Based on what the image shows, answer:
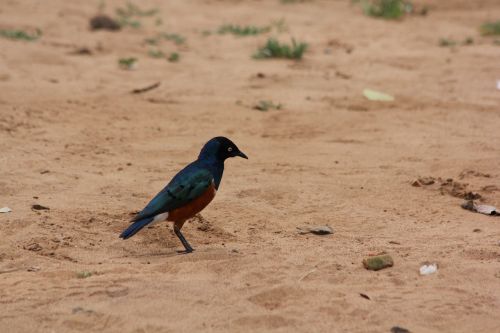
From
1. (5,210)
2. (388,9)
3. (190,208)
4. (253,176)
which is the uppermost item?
(388,9)

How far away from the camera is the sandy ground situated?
4.55 meters

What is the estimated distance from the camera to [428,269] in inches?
198

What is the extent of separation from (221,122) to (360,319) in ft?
15.8

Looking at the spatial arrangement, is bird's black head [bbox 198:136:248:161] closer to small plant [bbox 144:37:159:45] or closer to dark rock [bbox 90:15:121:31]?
small plant [bbox 144:37:159:45]

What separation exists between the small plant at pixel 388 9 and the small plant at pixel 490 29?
1556 mm

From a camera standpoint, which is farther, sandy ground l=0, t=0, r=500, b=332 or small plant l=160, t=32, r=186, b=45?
small plant l=160, t=32, r=186, b=45

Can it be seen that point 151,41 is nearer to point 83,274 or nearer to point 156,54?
point 156,54

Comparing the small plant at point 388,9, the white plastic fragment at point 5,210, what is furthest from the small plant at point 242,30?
the white plastic fragment at point 5,210

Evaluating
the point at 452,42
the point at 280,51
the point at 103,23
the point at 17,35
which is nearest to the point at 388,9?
the point at 452,42

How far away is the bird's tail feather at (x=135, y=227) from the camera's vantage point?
5.30 metres

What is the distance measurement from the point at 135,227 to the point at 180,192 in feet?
1.36

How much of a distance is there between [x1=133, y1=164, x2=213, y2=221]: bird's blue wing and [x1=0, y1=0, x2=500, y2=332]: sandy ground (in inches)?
12.5

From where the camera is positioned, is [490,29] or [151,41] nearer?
[151,41]

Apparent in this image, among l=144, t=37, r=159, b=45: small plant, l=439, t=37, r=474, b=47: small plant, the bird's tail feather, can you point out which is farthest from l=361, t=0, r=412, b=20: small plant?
the bird's tail feather
